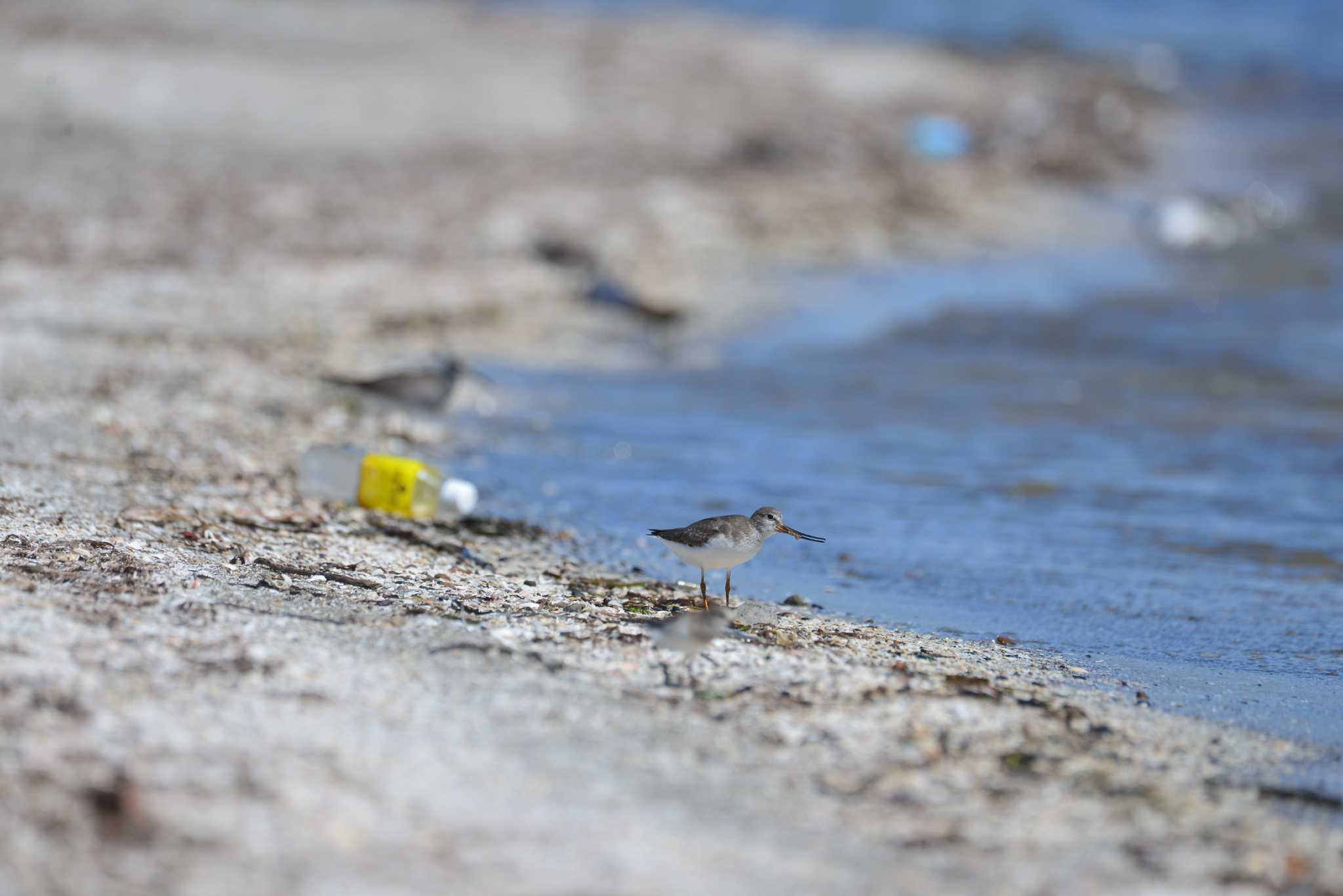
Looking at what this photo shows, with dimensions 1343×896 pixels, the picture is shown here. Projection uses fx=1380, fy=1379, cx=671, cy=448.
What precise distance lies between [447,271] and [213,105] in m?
4.47

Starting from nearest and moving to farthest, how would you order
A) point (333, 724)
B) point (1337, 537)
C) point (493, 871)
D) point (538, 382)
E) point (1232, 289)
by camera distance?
point (493, 871)
point (333, 724)
point (1337, 537)
point (538, 382)
point (1232, 289)

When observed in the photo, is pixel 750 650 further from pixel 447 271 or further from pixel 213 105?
pixel 213 105

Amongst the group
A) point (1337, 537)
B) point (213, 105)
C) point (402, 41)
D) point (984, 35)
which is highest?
point (984, 35)

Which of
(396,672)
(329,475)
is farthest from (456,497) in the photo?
(396,672)

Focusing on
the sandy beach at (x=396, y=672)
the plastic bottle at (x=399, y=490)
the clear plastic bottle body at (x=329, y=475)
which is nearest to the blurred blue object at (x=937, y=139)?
the sandy beach at (x=396, y=672)

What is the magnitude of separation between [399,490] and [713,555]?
1.62 m

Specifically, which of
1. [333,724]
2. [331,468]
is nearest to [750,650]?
[333,724]

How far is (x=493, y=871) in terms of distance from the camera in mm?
2514

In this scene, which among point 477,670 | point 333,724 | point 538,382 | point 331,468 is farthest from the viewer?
point 538,382

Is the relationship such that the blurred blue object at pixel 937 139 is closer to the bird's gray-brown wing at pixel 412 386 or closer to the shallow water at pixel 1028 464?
the shallow water at pixel 1028 464

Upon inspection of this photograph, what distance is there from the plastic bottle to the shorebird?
1.33 meters

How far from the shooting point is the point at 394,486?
203 inches

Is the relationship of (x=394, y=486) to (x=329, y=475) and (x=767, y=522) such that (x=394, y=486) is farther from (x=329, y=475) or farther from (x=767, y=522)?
(x=767, y=522)

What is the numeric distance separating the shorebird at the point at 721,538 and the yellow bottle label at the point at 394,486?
4.57ft
